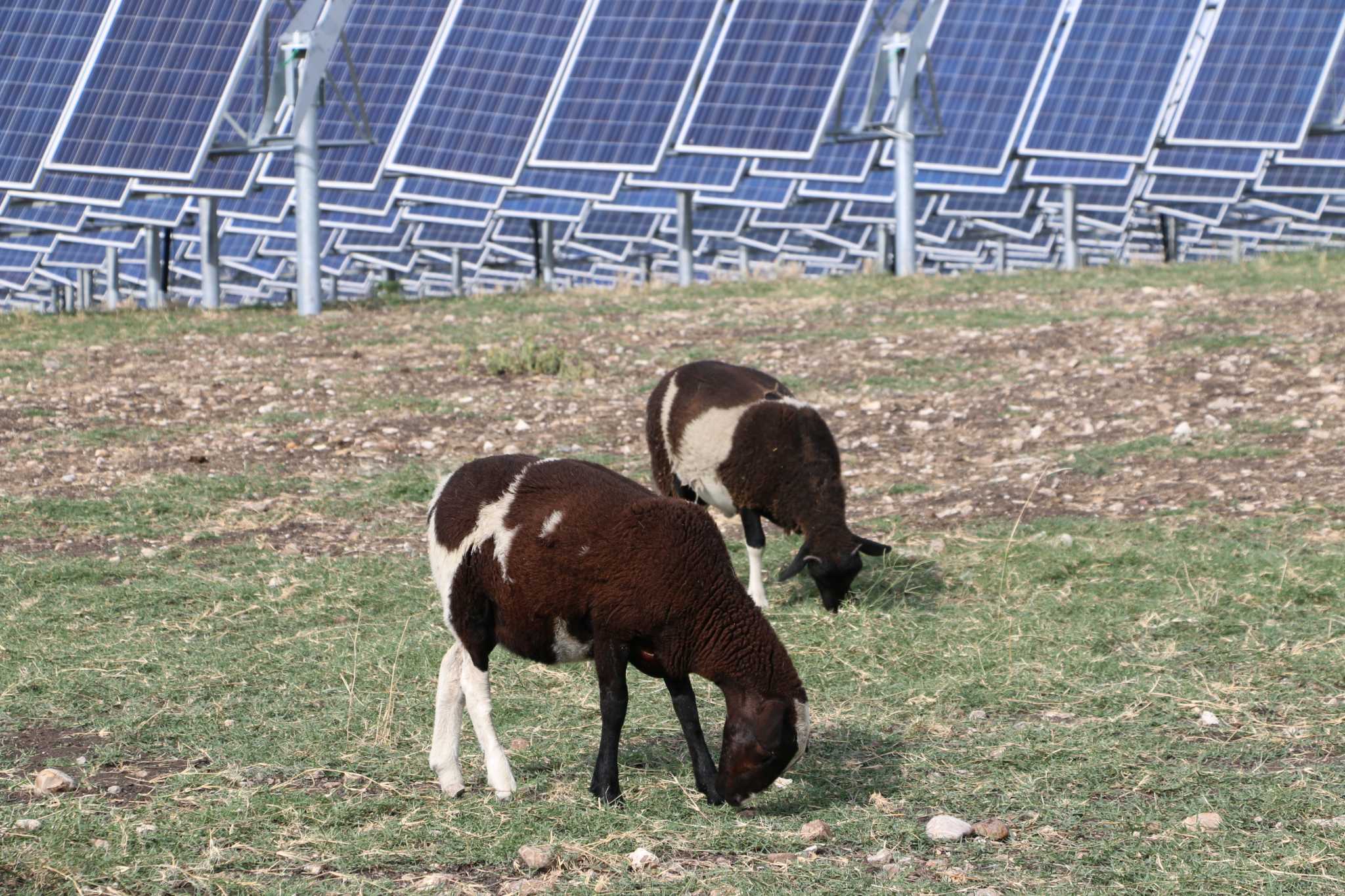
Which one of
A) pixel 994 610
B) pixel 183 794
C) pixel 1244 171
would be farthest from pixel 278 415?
pixel 1244 171

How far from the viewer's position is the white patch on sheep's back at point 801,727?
5191 mm

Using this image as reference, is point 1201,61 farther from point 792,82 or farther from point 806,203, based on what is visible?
point 806,203

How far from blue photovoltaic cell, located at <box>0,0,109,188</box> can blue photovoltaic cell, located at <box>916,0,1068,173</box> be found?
10.8 metres

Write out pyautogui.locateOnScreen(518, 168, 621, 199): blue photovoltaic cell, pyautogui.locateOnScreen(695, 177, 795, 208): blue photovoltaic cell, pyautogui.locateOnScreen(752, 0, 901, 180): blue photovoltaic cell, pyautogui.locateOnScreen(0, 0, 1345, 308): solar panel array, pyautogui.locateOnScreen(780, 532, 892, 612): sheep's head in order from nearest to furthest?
pyautogui.locateOnScreen(780, 532, 892, 612): sheep's head < pyautogui.locateOnScreen(0, 0, 1345, 308): solar panel array < pyautogui.locateOnScreen(518, 168, 621, 199): blue photovoltaic cell < pyautogui.locateOnScreen(752, 0, 901, 180): blue photovoltaic cell < pyautogui.locateOnScreen(695, 177, 795, 208): blue photovoltaic cell

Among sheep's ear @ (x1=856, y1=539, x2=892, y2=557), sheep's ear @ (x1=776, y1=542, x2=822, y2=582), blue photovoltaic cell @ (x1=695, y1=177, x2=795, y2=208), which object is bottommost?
sheep's ear @ (x1=776, y1=542, x2=822, y2=582)

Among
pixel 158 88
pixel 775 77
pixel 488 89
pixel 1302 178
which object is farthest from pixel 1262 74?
pixel 158 88

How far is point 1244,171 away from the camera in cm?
2342

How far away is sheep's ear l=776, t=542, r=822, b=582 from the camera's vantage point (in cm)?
804

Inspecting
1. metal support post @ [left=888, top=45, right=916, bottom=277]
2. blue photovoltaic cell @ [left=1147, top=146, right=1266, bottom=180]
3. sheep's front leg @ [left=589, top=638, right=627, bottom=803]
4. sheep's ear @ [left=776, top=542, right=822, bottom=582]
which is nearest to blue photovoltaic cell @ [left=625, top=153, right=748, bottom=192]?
metal support post @ [left=888, top=45, right=916, bottom=277]

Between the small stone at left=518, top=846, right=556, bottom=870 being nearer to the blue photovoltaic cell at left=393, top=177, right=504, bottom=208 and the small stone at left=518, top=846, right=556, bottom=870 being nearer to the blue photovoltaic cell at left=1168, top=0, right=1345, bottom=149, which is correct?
the blue photovoltaic cell at left=1168, top=0, right=1345, bottom=149

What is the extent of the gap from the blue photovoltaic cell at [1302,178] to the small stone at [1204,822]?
27030mm

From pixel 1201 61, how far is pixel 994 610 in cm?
1811

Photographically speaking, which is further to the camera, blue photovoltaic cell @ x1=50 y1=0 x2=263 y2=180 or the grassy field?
blue photovoltaic cell @ x1=50 y1=0 x2=263 y2=180

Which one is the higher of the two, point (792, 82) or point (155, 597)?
point (792, 82)
